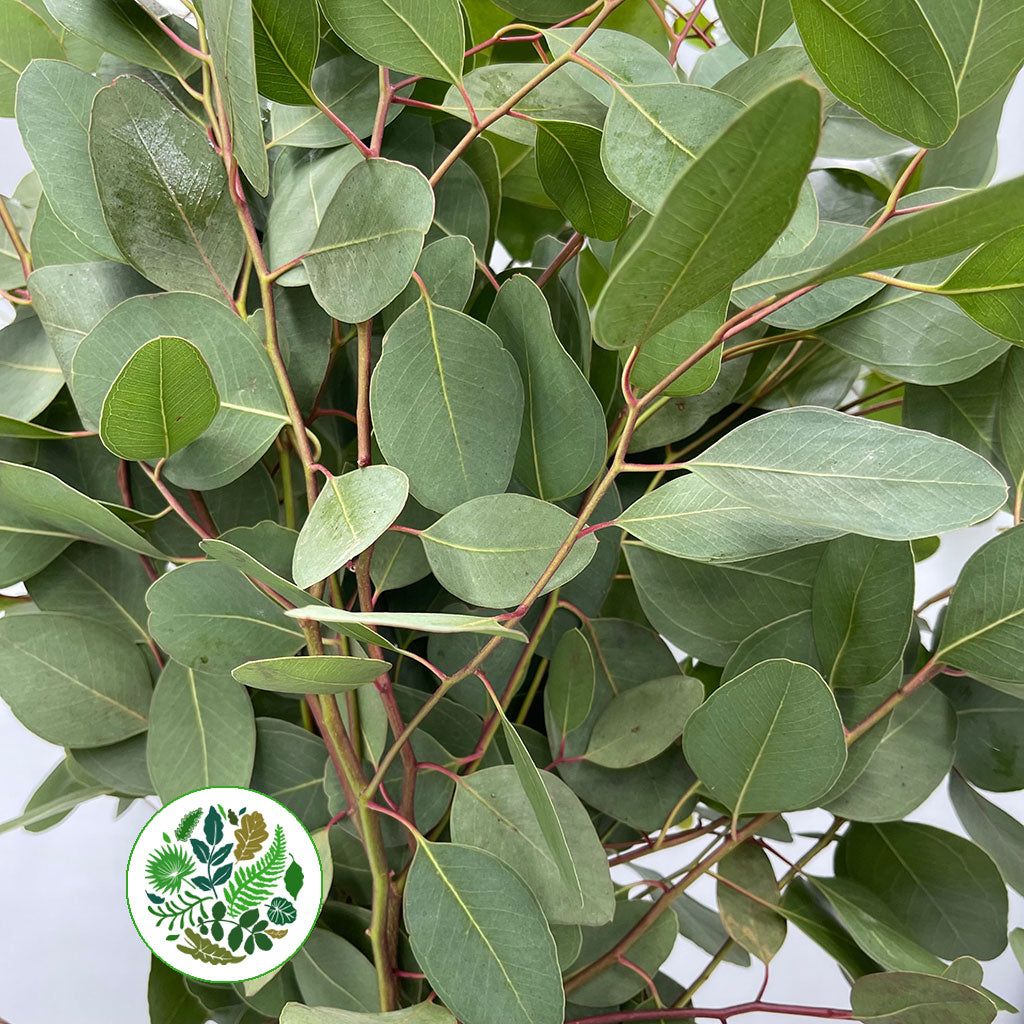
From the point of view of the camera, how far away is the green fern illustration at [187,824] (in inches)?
12.7

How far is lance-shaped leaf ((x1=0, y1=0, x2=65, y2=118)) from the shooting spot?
0.37m

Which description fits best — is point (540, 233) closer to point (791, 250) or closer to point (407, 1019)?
point (791, 250)

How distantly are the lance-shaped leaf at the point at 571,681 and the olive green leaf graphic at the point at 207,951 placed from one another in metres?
0.13

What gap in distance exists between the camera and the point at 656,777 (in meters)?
0.39

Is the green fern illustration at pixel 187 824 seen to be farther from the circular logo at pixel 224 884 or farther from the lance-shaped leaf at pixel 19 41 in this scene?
the lance-shaped leaf at pixel 19 41

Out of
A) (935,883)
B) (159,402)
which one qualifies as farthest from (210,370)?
(935,883)

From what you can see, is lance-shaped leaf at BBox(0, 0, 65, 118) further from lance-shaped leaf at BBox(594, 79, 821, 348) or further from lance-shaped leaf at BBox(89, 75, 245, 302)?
lance-shaped leaf at BBox(594, 79, 821, 348)

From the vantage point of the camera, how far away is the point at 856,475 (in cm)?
26

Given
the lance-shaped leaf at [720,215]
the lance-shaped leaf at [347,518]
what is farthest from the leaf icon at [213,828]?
the lance-shaped leaf at [720,215]

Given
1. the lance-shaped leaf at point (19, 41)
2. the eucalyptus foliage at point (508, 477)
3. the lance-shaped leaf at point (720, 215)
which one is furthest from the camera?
the lance-shaped leaf at point (19, 41)

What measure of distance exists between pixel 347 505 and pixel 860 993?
0.25 meters

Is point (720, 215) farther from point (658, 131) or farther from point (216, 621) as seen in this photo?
point (216, 621)

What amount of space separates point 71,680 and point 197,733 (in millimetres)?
53

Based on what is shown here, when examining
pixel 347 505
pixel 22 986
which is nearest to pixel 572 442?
pixel 347 505
